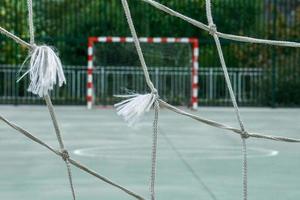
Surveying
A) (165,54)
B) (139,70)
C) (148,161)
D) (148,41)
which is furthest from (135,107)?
(139,70)

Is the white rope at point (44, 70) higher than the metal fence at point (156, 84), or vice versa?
the white rope at point (44, 70)

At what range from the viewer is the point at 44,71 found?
8.79 feet

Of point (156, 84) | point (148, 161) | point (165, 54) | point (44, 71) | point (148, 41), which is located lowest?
point (148, 161)

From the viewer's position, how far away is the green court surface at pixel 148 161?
577 cm

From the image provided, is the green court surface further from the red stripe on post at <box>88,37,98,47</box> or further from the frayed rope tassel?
the red stripe on post at <box>88,37,98,47</box>

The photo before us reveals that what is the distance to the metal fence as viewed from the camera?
658 inches

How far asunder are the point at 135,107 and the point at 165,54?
13947mm

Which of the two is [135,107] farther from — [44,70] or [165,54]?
[165,54]

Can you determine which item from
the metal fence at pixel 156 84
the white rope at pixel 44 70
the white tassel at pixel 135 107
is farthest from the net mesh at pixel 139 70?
the white rope at pixel 44 70

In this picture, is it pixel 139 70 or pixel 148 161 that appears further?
pixel 139 70

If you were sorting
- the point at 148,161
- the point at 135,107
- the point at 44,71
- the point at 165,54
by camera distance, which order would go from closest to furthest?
the point at 44,71 < the point at 135,107 < the point at 148,161 < the point at 165,54

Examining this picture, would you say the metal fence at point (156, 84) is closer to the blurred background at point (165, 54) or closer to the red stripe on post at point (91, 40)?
the blurred background at point (165, 54)

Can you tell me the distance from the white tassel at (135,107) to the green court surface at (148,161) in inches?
105

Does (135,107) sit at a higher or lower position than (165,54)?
lower
